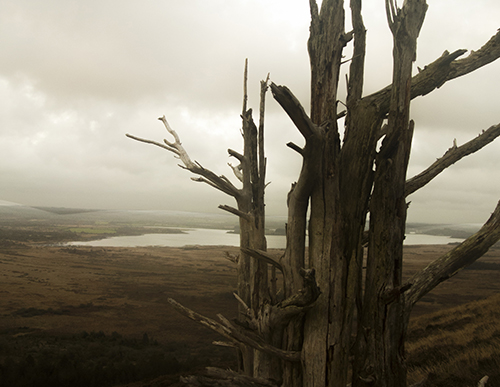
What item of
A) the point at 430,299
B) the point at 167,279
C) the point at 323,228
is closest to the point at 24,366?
the point at 323,228

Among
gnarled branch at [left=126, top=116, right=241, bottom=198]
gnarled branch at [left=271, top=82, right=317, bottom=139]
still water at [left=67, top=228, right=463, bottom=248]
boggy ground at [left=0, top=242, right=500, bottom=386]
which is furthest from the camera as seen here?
still water at [left=67, top=228, right=463, bottom=248]

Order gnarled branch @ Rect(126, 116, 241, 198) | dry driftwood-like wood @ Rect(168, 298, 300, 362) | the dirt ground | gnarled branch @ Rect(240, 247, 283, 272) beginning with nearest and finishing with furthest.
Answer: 1. dry driftwood-like wood @ Rect(168, 298, 300, 362)
2. gnarled branch @ Rect(240, 247, 283, 272)
3. gnarled branch @ Rect(126, 116, 241, 198)
4. the dirt ground

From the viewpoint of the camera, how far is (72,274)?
77.7ft

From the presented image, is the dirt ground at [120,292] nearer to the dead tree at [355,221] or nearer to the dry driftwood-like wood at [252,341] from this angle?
the dry driftwood-like wood at [252,341]

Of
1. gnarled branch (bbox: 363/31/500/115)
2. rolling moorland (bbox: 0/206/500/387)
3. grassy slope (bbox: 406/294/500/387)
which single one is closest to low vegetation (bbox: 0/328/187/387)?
rolling moorland (bbox: 0/206/500/387)

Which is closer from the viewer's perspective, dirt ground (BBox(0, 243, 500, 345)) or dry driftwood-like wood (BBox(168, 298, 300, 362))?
dry driftwood-like wood (BBox(168, 298, 300, 362))

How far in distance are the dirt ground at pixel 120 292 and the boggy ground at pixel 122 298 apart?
4 centimetres

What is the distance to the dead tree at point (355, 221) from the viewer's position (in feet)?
6.66

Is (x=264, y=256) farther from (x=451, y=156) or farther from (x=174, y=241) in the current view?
(x=174, y=241)

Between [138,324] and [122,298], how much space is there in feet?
16.2

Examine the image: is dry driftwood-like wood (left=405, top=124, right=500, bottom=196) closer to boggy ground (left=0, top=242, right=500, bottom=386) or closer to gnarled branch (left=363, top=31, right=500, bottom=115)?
gnarled branch (left=363, top=31, right=500, bottom=115)

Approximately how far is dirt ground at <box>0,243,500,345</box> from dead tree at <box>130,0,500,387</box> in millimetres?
6819

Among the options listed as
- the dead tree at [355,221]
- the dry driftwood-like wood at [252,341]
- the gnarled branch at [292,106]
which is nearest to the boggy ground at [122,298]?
the dry driftwood-like wood at [252,341]

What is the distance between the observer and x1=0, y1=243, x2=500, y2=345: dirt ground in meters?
13.9
